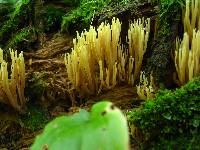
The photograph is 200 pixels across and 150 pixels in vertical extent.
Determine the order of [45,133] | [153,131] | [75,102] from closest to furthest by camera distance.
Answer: [45,133], [153,131], [75,102]

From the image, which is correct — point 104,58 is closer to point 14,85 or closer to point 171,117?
point 14,85

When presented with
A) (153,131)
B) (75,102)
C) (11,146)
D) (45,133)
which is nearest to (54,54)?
(75,102)

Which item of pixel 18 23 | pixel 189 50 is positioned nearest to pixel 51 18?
pixel 18 23

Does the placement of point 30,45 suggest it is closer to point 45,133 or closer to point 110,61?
point 110,61

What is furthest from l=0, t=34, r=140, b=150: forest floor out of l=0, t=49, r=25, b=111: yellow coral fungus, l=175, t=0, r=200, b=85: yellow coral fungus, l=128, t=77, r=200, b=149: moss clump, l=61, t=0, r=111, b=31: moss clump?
l=128, t=77, r=200, b=149: moss clump

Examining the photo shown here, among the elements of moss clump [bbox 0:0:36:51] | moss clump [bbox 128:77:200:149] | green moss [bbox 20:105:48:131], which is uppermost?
moss clump [bbox 0:0:36:51]

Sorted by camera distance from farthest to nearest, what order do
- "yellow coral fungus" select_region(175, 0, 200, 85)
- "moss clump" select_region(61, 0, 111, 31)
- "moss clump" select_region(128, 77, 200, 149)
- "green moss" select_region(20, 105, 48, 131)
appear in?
"moss clump" select_region(61, 0, 111, 31), "green moss" select_region(20, 105, 48, 131), "yellow coral fungus" select_region(175, 0, 200, 85), "moss clump" select_region(128, 77, 200, 149)

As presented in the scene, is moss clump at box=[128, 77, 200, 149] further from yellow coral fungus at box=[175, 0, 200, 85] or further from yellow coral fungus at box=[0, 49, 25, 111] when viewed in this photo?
yellow coral fungus at box=[0, 49, 25, 111]
